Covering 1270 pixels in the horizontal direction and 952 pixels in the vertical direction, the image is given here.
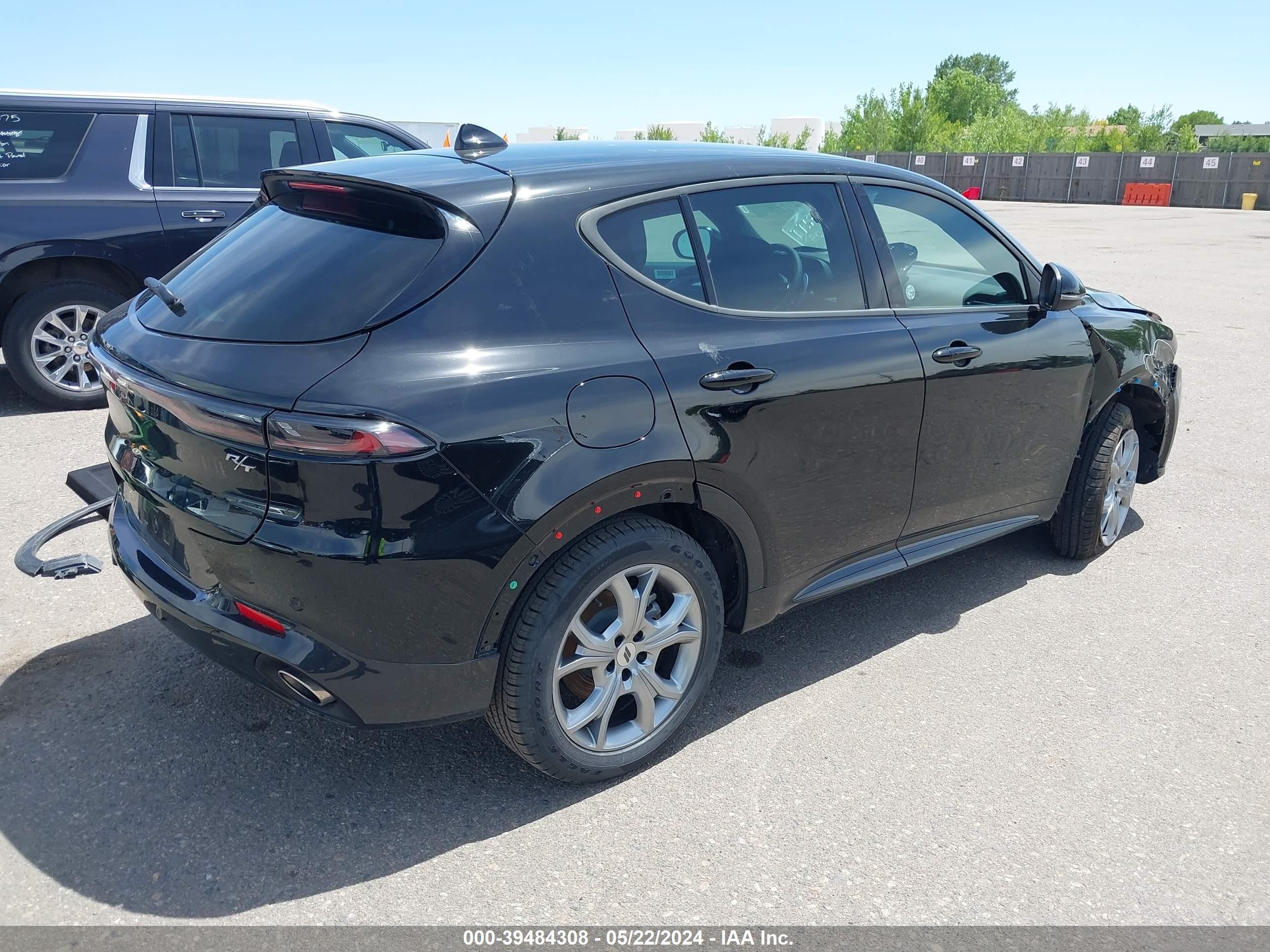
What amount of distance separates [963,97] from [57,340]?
88.2 meters

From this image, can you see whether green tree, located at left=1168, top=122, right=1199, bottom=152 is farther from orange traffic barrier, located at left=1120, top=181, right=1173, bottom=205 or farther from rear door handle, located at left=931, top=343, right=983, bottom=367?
rear door handle, located at left=931, top=343, right=983, bottom=367

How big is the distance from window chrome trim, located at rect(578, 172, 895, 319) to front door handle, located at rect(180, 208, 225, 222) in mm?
4980

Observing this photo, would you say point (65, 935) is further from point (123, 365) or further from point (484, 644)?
point (123, 365)

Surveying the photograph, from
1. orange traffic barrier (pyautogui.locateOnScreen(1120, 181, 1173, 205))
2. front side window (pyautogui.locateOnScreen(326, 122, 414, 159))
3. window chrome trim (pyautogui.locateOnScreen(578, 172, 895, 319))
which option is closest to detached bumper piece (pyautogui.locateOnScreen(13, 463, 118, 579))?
window chrome trim (pyautogui.locateOnScreen(578, 172, 895, 319))

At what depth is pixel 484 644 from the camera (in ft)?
8.70

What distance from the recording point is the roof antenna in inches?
127

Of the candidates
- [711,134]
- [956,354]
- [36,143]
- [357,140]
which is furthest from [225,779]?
[711,134]

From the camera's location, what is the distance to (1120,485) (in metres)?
4.83

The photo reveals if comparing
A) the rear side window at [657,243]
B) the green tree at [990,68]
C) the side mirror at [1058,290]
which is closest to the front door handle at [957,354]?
the side mirror at [1058,290]

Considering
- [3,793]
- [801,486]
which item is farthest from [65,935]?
[801,486]

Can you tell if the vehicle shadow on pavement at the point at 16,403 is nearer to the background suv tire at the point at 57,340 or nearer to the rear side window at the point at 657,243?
the background suv tire at the point at 57,340

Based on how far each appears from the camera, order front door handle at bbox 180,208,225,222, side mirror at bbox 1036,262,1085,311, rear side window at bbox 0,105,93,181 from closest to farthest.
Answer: side mirror at bbox 1036,262,1085,311
rear side window at bbox 0,105,93,181
front door handle at bbox 180,208,225,222

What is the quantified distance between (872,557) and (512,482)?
1666 millimetres

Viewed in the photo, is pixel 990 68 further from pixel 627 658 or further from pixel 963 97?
pixel 627 658
